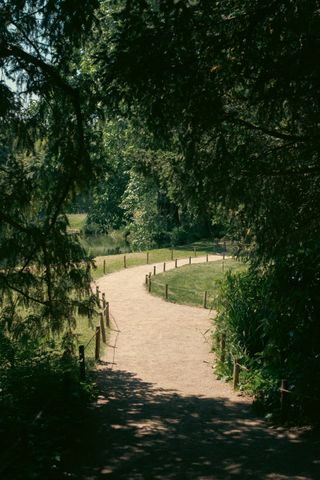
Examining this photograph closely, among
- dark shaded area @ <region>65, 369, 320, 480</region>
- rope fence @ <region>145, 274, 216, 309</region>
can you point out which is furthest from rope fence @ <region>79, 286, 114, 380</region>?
rope fence @ <region>145, 274, 216, 309</region>

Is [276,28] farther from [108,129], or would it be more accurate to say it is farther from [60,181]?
[108,129]

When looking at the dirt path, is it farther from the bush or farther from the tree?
the tree

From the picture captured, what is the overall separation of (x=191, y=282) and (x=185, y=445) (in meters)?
21.8

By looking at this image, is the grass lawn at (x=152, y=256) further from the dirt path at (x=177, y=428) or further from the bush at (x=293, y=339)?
the bush at (x=293, y=339)

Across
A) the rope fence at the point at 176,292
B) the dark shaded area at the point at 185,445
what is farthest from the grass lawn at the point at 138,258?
the dark shaded area at the point at 185,445

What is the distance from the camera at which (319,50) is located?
770 centimetres

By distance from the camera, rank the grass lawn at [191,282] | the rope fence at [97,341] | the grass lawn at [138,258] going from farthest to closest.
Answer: the grass lawn at [138,258]
the grass lawn at [191,282]
the rope fence at [97,341]

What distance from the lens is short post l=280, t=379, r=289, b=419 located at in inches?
410

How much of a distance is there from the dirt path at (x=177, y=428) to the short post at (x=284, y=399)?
0.45m

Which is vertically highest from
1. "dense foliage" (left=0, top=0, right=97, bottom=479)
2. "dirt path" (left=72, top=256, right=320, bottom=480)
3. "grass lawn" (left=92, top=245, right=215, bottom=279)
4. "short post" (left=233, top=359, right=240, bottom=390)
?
"dense foliage" (left=0, top=0, right=97, bottom=479)

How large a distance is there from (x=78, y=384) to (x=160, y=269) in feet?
81.4

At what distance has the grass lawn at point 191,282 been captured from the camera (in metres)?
27.4

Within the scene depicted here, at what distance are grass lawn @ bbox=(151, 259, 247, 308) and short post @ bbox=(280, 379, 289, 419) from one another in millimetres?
14441

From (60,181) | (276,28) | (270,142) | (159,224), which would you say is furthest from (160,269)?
(276,28)
